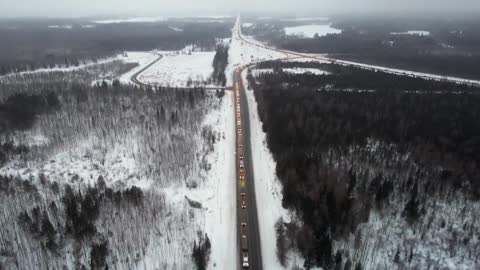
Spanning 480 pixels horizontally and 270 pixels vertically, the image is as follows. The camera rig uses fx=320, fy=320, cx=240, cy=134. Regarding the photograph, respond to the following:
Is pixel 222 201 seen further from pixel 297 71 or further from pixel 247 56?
pixel 247 56

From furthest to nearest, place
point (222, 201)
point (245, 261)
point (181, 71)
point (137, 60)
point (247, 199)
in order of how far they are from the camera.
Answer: point (137, 60) → point (181, 71) → point (222, 201) → point (247, 199) → point (245, 261)

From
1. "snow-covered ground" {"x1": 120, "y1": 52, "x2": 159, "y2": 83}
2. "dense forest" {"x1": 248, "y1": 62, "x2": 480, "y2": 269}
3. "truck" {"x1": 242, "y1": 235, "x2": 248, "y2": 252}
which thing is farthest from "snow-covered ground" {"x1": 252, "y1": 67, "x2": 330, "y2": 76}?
"truck" {"x1": 242, "y1": 235, "x2": 248, "y2": 252}

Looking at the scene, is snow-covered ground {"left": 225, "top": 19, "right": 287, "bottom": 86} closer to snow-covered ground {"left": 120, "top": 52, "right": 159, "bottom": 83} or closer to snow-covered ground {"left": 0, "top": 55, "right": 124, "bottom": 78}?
snow-covered ground {"left": 120, "top": 52, "right": 159, "bottom": 83}

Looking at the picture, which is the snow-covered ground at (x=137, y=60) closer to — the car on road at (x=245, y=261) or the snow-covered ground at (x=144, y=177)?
the snow-covered ground at (x=144, y=177)

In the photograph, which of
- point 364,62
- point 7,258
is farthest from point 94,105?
point 364,62

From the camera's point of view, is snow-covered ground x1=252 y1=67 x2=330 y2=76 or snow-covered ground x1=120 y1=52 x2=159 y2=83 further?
snow-covered ground x1=120 y1=52 x2=159 y2=83

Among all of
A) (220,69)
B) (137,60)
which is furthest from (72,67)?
(220,69)

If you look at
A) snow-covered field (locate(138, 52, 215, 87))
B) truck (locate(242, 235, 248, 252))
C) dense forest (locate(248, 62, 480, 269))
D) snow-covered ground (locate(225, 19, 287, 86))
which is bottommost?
truck (locate(242, 235, 248, 252))
